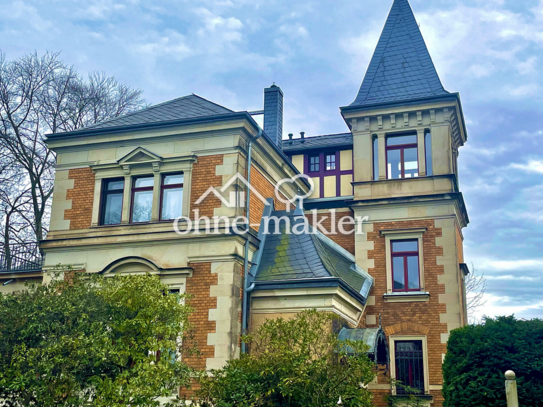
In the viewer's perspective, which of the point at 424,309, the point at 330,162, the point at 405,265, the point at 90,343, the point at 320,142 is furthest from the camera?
the point at 320,142

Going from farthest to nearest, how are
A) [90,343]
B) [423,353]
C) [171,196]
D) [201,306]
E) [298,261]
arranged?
1. [423,353]
2. [171,196]
3. [298,261]
4. [201,306]
5. [90,343]

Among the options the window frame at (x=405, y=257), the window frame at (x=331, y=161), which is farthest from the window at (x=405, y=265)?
the window frame at (x=331, y=161)

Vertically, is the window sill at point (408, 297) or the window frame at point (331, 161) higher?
the window frame at point (331, 161)

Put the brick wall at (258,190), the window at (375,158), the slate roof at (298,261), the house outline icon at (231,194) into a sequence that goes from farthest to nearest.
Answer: the window at (375,158)
the brick wall at (258,190)
the house outline icon at (231,194)
the slate roof at (298,261)

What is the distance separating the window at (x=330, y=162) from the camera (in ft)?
94.7

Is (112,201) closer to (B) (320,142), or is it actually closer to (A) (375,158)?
(A) (375,158)

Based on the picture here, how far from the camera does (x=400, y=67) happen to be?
926 inches

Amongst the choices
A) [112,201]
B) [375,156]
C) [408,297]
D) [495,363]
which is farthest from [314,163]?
[495,363]

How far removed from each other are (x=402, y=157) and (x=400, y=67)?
404 centimetres

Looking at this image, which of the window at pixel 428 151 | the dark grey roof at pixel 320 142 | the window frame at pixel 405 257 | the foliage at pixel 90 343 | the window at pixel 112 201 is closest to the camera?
the foliage at pixel 90 343

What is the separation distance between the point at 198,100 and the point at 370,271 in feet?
25.7

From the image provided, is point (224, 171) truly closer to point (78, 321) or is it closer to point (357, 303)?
point (357, 303)

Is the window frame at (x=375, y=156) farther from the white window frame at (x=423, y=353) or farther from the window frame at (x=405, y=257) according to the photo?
the white window frame at (x=423, y=353)

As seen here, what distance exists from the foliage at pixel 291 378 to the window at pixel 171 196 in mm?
6080
